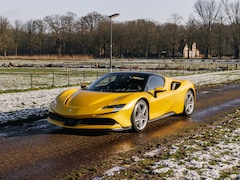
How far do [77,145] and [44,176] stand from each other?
5.26 ft

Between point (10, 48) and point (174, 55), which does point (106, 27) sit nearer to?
point (174, 55)

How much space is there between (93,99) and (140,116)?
3.65ft

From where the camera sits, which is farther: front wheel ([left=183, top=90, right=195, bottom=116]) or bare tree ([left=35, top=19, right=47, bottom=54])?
bare tree ([left=35, top=19, right=47, bottom=54])

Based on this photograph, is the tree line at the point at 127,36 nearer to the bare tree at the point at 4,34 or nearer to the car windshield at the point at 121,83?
the bare tree at the point at 4,34

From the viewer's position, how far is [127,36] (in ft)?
344

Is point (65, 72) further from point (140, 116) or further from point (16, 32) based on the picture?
point (16, 32)

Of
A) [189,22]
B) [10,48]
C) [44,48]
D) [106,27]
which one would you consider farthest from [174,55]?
[10,48]

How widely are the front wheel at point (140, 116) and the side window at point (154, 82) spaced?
63 centimetres

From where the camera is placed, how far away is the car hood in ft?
22.6

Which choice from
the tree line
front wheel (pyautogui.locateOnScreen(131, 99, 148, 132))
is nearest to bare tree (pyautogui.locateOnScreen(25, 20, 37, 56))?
the tree line

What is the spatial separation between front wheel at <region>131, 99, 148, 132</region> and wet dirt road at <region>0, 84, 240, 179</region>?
0.16 m

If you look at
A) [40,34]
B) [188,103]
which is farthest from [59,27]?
[188,103]

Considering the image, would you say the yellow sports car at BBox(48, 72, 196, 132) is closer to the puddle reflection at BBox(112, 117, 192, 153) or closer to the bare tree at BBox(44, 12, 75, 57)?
the puddle reflection at BBox(112, 117, 192, 153)

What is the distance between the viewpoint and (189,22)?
336 ft
